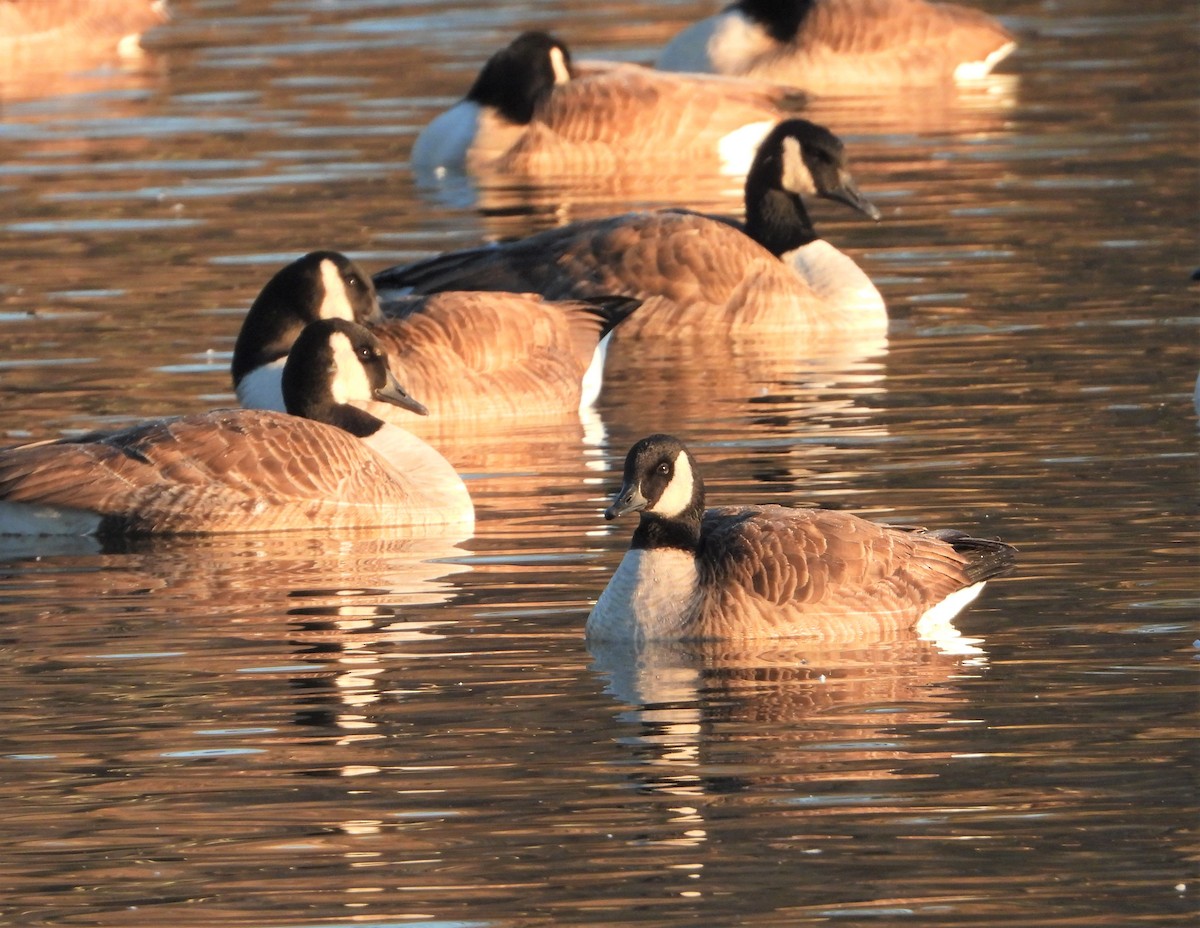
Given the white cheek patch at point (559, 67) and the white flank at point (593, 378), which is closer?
the white flank at point (593, 378)

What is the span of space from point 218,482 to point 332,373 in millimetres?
1085

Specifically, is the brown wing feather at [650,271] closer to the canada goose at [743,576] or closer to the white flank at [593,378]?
the white flank at [593,378]

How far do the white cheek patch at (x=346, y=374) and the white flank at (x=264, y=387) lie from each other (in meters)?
1.10

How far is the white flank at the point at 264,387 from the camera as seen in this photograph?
14902 millimetres

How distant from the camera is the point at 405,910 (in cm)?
757

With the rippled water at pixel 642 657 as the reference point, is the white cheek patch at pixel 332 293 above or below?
above

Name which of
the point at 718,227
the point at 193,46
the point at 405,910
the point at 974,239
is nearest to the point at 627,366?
the point at 718,227

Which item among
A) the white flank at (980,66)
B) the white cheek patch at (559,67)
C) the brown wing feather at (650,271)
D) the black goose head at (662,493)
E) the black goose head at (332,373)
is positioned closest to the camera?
the black goose head at (662,493)

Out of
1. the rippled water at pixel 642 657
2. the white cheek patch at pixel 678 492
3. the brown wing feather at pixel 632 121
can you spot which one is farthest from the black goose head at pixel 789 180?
the white cheek patch at pixel 678 492

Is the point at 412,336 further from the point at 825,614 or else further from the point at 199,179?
the point at 199,179

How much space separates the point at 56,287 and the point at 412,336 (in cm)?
524

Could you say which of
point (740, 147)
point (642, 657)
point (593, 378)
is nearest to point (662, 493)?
point (642, 657)

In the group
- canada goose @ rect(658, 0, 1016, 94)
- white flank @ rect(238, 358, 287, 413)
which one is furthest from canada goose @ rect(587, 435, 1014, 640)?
canada goose @ rect(658, 0, 1016, 94)

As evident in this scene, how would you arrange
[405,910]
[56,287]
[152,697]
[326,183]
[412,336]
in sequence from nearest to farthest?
[405,910] → [152,697] → [412,336] → [56,287] → [326,183]
